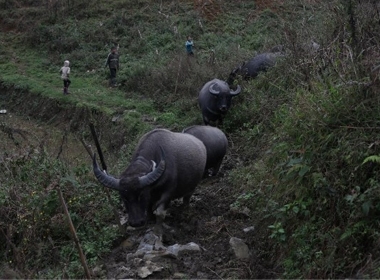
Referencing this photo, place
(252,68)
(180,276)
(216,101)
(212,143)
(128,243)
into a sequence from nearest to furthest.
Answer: (180,276) < (128,243) < (212,143) < (216,101) < (252,68)

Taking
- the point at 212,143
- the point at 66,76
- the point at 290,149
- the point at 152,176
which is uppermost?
the point at 290,149

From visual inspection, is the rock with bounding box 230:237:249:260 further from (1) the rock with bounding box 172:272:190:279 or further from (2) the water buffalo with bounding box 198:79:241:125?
(2) the water buffalo with bounding box 198:79:241:125

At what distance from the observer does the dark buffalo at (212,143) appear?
9.37 metres

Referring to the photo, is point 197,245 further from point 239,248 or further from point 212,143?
point 212,143

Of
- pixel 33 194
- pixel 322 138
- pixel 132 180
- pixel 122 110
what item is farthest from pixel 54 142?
pixel 322 138

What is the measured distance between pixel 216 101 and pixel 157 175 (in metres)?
5.13

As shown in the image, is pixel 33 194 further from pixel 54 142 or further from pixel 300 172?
pixel 54 142

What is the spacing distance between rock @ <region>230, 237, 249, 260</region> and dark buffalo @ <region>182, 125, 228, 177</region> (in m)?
2.61

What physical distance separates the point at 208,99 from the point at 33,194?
537cm

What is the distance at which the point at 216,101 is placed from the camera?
12078 millimetres

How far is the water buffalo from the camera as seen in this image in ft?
39.3

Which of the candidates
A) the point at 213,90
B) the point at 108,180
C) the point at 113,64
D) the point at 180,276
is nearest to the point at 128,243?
the point at 108,180

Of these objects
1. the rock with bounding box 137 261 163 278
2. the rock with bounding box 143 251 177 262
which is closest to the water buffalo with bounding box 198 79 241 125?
the rock with bounding box 143 251 177 262

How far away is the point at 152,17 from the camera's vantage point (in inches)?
945
